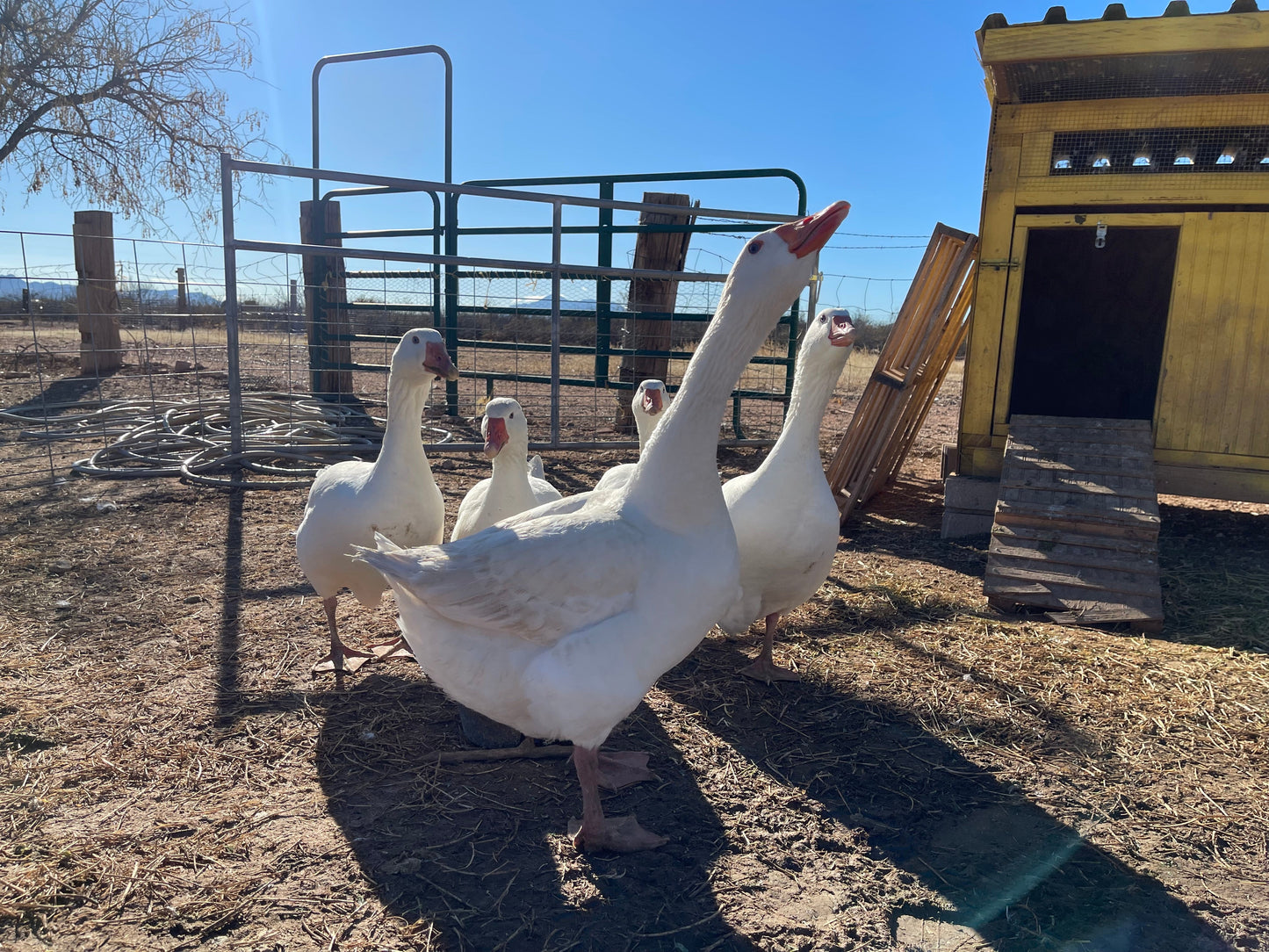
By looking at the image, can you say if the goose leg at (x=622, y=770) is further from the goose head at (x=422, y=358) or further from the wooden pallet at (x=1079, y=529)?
the wooden pallet at (x=1079, y=529)

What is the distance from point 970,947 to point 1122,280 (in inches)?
297

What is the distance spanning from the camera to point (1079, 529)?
509cm

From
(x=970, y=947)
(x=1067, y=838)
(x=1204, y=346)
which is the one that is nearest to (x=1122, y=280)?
(x=1204, y=346)

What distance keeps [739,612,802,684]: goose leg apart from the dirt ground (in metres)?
0.07

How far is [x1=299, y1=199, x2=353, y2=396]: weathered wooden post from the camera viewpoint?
33.0ft

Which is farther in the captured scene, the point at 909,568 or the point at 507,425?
the point at 909,568

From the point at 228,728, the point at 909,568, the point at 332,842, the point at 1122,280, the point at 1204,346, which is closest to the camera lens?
the point at 332,842

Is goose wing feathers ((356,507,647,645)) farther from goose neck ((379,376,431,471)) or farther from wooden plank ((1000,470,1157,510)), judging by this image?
wooden plank ((1000,470,1157,510))

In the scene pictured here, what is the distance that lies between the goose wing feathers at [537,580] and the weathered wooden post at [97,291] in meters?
12.2

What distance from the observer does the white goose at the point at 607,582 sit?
2.53 m

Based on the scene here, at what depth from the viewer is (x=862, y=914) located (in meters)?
2.44

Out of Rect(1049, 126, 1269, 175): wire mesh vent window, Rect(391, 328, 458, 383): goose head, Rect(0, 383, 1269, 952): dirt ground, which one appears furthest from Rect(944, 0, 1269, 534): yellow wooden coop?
Rect(391, 328, 458, 383): goose head

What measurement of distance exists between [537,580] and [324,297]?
9.26 metres

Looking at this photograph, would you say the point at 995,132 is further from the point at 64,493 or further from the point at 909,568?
the point at 64,493
